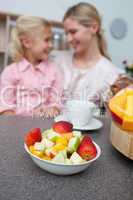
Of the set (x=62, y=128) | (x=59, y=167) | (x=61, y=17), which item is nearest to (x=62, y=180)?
(x=59, y=167)

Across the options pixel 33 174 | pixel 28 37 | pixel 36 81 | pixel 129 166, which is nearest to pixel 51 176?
pixel 33 174

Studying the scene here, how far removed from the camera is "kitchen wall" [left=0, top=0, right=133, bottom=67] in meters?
2.33

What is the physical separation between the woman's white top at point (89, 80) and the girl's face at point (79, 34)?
0.11 m

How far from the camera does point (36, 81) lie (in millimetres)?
1347

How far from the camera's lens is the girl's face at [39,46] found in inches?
54.3

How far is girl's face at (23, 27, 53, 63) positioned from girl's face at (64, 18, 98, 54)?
0.40ft

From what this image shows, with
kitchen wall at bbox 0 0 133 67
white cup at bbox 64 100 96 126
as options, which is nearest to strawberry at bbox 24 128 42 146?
white cup at bbox 64 100 96 126

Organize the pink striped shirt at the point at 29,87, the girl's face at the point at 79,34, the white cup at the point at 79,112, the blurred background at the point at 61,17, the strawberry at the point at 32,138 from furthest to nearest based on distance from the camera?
the blurred background at the point at 61,17, the girl's face at the point at 79,34, the pink striped shirt at the point at 29,87, the white cup at the point at 79,112, the strawberry at the point at 32,138

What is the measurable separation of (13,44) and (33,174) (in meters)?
1.06

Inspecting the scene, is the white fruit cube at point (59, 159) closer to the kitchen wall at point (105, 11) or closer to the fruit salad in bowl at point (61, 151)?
the fruit salad in bowl at point (61, 151)

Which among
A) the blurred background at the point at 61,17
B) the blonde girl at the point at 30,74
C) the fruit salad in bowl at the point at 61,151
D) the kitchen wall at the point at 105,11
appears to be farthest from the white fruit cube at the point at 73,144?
the kitchen wall at the point at 105,11

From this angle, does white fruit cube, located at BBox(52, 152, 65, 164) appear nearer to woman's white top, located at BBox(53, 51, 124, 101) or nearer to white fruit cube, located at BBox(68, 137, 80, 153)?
white fruit cube, located at BBox(68, 137, 80, 153)

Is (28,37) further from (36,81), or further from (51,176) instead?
(51,176)

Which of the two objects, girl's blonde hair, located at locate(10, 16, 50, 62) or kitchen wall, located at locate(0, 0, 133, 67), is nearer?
girl's blonde hair, located at locate(10, 16, 50, 62)
